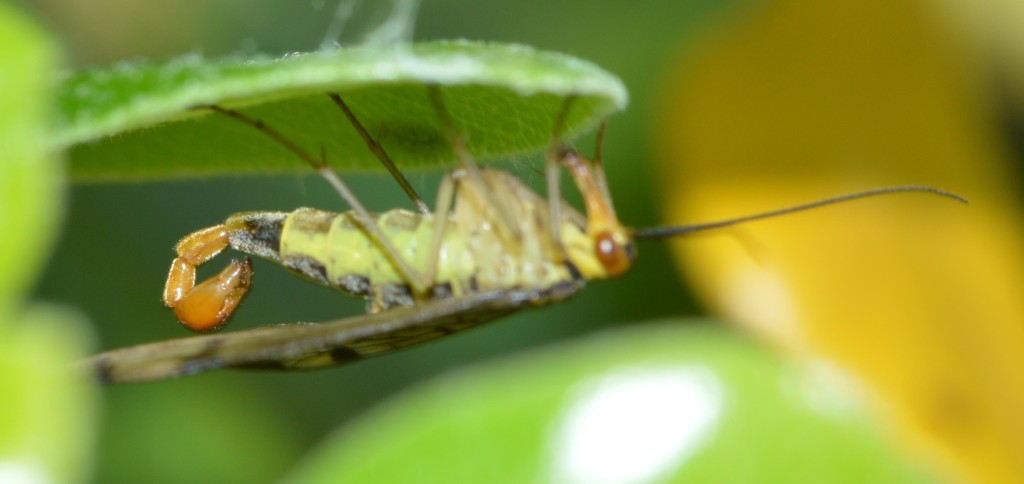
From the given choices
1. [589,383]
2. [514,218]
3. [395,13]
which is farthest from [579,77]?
[395,13]

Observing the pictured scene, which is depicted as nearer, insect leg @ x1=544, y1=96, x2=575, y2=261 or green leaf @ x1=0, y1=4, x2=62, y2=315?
green leaf @ x1=0, y1=4, x2=62, y2=315

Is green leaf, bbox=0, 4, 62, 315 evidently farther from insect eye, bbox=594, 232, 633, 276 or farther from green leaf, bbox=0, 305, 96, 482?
insect eye, bbox=594, 232, 633, 276

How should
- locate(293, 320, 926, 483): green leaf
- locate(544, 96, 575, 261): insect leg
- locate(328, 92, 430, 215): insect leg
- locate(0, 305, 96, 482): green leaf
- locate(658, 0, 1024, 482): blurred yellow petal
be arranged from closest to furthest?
locate(0, 305, 96, 482): green leaf, locate(293, 320, 926, 483): green leaf, locate(328, 92, 430, 215): insect leg, locate(544, 96, 575, 261): insect leg, locate(658, 0, 1024, 482): blurred yellow petal

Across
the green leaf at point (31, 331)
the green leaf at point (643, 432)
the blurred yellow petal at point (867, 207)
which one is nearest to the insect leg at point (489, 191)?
the green leaf at point (643, 432)

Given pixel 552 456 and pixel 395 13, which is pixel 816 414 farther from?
pixel 395 13

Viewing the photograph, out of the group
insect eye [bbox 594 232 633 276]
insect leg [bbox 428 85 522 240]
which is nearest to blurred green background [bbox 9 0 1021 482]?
insect leg [bbox 428 85 522 240]

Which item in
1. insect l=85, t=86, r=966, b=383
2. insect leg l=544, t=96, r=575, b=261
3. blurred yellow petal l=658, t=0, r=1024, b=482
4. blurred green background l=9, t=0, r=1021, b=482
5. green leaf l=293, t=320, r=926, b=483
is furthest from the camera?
blurred yellow petal l=658, t=0, r=1024, b=482

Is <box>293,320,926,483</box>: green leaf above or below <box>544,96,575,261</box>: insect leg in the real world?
below
